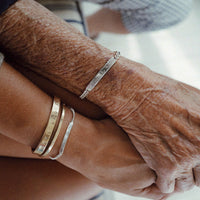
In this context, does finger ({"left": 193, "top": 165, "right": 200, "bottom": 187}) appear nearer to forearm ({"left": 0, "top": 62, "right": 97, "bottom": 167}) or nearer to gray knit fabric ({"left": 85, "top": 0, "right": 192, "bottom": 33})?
forearm ({"left": 0, "top": 62, "right": 97, "bottom": 167})

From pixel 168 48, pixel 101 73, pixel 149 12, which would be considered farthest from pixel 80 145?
pixel 168 48

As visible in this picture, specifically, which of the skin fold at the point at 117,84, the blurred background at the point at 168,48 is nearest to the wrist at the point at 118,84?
the skin fold at the point at 117,84

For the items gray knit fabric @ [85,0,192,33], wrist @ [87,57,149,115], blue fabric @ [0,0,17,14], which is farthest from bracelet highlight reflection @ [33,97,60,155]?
gray knit fabric @ [85,0,192,33]

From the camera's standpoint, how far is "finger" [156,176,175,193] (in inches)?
25.9

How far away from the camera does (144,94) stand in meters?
0.61

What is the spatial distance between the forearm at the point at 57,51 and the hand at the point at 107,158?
0.27 ft

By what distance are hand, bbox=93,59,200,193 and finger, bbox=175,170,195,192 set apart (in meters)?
0.03

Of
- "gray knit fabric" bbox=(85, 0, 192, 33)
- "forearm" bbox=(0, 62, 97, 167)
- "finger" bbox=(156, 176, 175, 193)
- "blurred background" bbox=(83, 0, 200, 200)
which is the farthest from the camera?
"blurred background" bbox=(83, 0, 200, 200)

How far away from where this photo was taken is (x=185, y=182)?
2.31 ft

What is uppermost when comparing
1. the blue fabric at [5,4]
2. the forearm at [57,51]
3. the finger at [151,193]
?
the blue fabric at [5,4]

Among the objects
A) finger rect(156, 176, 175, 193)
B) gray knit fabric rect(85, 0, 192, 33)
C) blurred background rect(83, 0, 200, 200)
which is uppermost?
blurred background rect(83, 0, 200, 200)

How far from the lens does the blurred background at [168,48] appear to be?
153 centimetres

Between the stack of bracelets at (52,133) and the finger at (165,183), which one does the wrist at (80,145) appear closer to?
the stack of bracelets at (52,133)

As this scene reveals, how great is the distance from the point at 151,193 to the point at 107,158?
0.21 m
